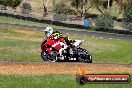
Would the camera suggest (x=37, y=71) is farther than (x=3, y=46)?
No

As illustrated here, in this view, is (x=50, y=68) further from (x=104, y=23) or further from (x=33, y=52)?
(x=104, y=23)

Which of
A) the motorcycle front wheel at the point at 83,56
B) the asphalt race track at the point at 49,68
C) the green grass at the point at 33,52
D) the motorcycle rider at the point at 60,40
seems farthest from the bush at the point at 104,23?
the asphalt race track at the point at 49,68

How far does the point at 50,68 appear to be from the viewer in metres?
19.2

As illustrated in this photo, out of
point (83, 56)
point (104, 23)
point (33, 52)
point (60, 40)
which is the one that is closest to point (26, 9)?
point (104, 23)

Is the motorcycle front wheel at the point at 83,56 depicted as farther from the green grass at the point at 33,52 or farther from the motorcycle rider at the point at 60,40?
the green grass at the point at 33,52

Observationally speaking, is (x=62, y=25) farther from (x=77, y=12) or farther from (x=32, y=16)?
(x=77, y=12)

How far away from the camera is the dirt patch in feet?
58.7

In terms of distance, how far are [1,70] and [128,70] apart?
23.9 ft

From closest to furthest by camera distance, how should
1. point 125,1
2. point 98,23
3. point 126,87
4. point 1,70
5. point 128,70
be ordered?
point 126,87 → point 1,70 → point 128,70 → point 98,23 → point 125,1

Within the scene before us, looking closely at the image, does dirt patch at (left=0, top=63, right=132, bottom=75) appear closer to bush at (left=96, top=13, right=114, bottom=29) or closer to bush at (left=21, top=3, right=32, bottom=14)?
bush at (left=96, top=13, right=114, bottom=29)

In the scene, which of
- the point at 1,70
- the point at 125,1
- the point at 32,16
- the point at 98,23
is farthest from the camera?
the point at 125,1

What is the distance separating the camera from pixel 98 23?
59.0m

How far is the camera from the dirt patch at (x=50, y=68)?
17891 mm

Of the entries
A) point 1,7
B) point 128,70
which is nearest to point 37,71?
point 128,70
